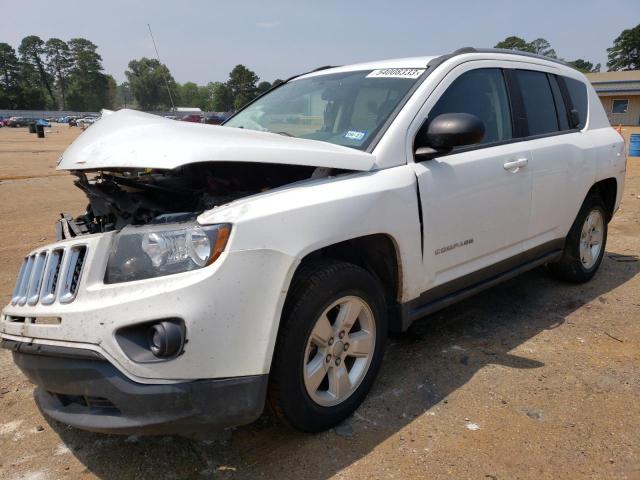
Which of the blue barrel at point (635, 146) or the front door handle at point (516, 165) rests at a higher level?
the front door handle at point (516, 165)

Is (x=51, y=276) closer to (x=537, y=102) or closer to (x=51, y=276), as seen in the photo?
(x=51, y=276)

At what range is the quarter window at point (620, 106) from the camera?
41.8 m

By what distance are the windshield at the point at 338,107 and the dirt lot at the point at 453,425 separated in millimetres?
1434

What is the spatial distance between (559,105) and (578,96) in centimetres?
47

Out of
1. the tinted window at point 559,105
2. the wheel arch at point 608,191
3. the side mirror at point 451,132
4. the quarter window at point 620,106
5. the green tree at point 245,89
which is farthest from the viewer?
the quarter window at point 620,106

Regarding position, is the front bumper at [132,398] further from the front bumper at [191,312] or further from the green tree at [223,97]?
the green tree at [223,97]

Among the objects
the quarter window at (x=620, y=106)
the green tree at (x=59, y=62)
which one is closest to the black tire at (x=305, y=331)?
the quarter window at (x=620, y=106)

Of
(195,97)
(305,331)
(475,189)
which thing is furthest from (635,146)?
(195,97)

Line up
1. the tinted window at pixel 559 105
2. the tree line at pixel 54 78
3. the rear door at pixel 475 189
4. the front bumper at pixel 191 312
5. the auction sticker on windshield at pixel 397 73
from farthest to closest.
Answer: the tree line at pixel 54 78, the tinted window at pixel 559 105, the auction sticker on windshield at pixel 397 73, the rear door at pixel 475 189, the front bumper at pixel 191 312

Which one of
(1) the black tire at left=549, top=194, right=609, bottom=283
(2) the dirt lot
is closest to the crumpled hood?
(2) the dirt lot

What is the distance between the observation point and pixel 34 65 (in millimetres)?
111312

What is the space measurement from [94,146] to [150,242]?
0.79 m

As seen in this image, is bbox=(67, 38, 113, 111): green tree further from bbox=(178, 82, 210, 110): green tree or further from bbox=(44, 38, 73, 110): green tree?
bbox=(178, 82, 210, 110): green tree

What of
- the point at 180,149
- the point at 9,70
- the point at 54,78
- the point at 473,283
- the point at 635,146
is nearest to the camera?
the point at 180,149
